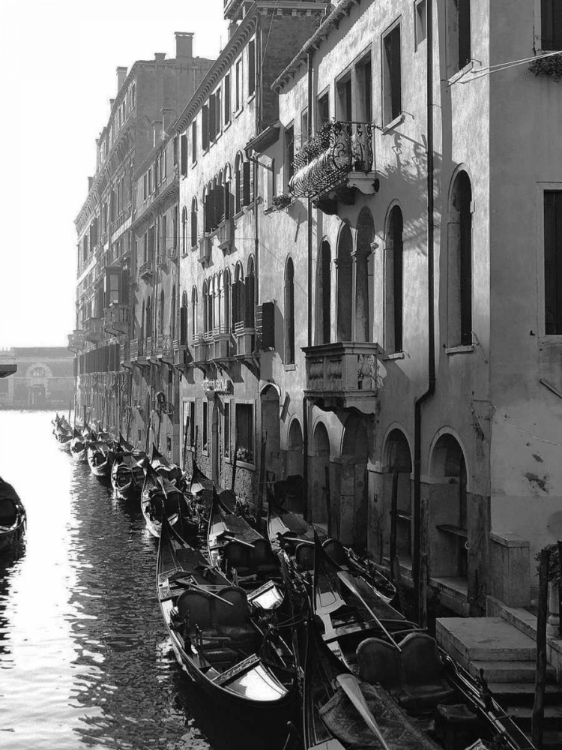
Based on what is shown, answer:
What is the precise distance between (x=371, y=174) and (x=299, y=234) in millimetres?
4511

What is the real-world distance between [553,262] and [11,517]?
14.2 meters

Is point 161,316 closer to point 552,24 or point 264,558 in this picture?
point 264,558

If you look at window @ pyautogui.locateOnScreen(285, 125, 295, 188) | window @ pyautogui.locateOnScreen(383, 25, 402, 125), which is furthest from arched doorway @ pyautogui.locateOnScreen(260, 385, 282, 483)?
window @ pyautogui.locateOnScreen(383, 25, 402, 125)

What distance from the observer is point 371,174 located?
15734mm

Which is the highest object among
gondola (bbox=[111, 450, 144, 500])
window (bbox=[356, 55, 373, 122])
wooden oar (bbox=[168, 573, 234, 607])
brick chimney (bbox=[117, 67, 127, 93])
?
brick chimney (bbox=[117, 67, 127, 93])

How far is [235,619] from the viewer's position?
12.0m

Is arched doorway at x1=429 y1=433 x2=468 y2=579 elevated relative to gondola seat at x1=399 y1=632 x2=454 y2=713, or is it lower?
elevated

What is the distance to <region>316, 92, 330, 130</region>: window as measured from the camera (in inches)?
728

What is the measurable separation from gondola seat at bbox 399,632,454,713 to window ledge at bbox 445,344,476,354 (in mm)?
3961

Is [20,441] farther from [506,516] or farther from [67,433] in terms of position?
[506,516]

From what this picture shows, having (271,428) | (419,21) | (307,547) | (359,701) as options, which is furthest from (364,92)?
(359,701)

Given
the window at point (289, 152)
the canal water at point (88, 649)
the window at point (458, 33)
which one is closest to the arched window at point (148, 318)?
the canal water at point (88, 649)

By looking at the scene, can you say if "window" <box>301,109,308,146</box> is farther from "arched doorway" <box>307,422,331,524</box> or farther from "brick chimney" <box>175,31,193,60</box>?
"brick chimney" <box>175,31,193,60</box>

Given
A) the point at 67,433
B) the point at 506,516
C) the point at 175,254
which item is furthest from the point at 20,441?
the point at 506,516
